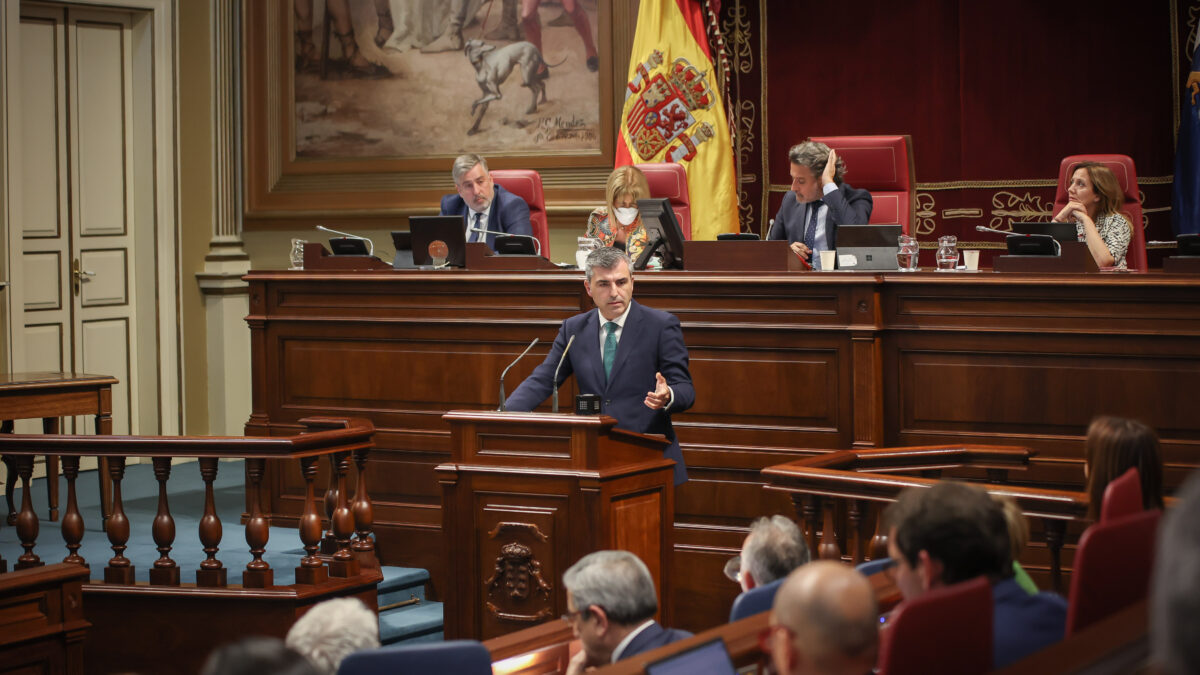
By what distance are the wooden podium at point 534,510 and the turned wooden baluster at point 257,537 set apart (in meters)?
0.75

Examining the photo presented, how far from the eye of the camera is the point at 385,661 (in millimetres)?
2268

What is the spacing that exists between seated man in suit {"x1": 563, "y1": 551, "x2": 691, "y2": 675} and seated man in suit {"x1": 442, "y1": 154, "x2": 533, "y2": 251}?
150 inches

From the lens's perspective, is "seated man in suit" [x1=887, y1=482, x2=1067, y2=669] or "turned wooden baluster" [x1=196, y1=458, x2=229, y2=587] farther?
"turned wooden baluster" [x1=196, y1=458, x2=229, y2=587]

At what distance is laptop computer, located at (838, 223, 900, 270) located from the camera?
17.3 ft

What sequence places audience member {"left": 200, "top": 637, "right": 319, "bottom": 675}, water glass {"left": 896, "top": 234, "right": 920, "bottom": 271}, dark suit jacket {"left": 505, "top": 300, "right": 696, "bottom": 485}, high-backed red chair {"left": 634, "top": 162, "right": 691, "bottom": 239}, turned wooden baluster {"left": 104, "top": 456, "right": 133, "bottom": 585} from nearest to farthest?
audience member {"left": 200, "top": 637, "right": 319, "bottom": 675} → dark suit jacket {"left": 505, "top": 300, "right": 696, "bottom": 485} → turned wooden baluster {"left": 104, "top": 456, "right": 133, "bottom": 585} → water glass {"left": 896, "top": 234, "right": 920, "bottom": 271} → high-backed red chair {"left": 634, "top": 162, "right": 691, "bottom": 239}

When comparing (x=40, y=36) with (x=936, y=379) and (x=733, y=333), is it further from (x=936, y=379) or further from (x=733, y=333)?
(x=936, y=379)

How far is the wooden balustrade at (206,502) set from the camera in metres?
4.59

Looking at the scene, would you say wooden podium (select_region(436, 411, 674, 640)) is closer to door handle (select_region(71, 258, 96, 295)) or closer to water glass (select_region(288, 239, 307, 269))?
water glass (select_region(288, 239, 307, 269))

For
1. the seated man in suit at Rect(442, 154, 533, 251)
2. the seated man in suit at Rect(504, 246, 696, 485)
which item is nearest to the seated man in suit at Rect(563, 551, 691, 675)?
the seated man in suit at Rect(504, 246, 696, 485)

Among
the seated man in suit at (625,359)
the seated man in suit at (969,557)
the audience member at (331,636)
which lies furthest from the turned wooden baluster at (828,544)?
the audience member at (331,636)

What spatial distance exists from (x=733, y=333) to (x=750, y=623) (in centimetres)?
299

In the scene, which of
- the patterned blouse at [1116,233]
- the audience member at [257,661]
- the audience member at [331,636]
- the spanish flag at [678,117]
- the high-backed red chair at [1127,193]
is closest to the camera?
the audience member at [257,661]

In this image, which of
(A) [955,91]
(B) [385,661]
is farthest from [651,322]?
(A) [955,91]
